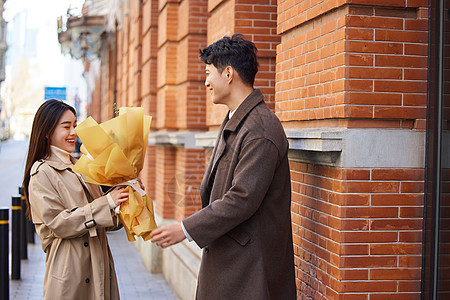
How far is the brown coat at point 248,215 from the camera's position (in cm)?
310

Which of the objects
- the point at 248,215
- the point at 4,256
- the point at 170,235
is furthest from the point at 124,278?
the point at 248,215

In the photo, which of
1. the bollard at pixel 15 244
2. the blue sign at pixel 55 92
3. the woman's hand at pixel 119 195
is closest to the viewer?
the woman's hand at pixel 119 195

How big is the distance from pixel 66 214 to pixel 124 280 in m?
5.24

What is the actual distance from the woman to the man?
2.38 ft

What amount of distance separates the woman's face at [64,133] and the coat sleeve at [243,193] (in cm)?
136

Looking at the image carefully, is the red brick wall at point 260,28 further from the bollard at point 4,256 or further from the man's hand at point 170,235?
the man's hand at point 170,235

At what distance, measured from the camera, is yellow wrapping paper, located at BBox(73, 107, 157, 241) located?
11.5 ft

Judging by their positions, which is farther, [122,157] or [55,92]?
[55,92]

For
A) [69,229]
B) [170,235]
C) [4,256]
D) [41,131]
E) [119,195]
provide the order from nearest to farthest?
[170,235] < [119,195] < [69,229] < [41,131] < [4,256]

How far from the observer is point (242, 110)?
3.32 meters

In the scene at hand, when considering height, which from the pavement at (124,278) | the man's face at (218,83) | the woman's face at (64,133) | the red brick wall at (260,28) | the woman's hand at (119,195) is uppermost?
the red brick wall at (260,28)

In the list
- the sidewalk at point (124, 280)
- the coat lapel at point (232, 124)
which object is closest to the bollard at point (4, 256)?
the sidewalk at point (124, 280)

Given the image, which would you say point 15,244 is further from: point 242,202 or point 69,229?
point 242,202

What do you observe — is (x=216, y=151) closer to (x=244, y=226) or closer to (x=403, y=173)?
(x=244, y=226)
